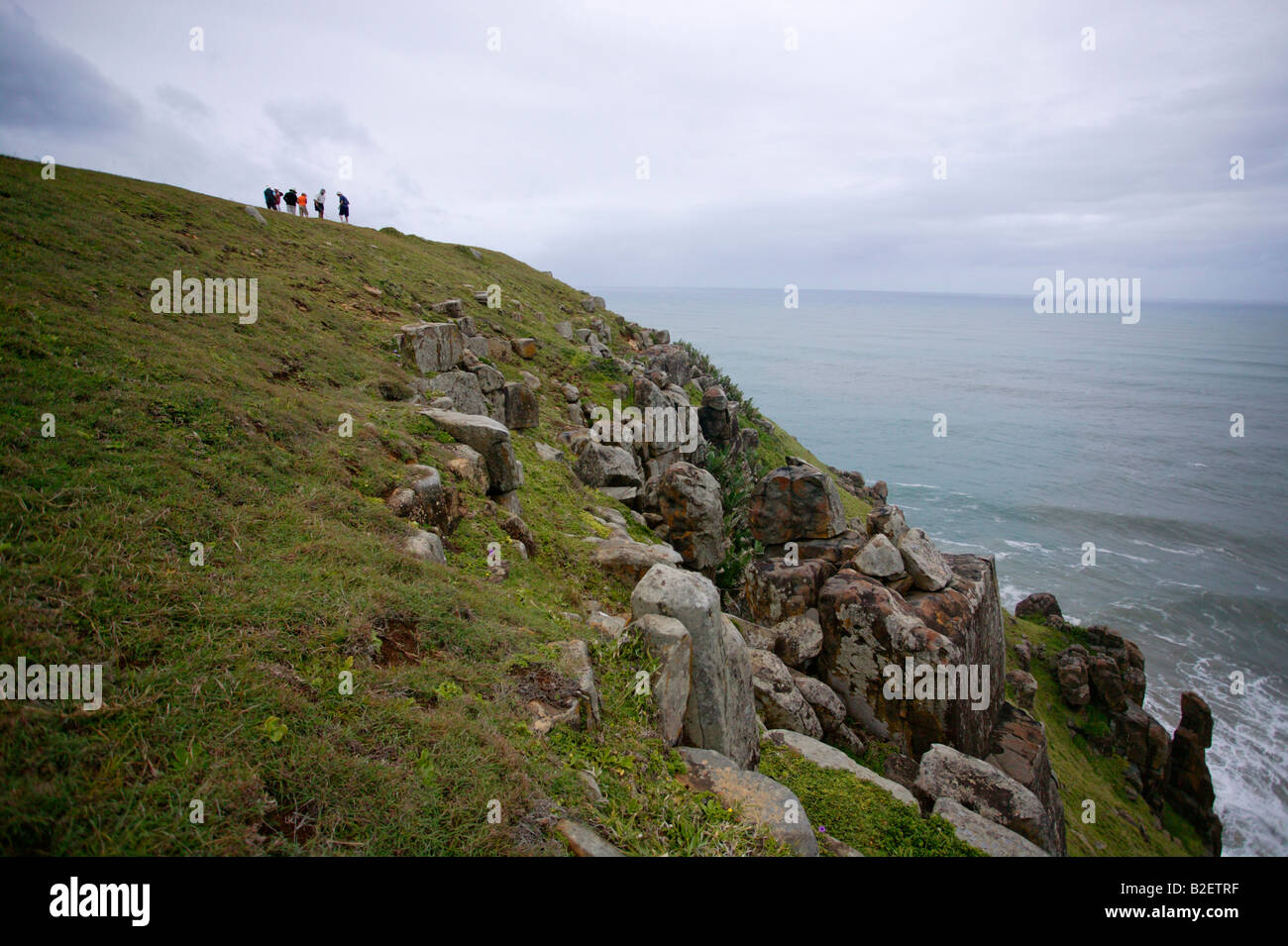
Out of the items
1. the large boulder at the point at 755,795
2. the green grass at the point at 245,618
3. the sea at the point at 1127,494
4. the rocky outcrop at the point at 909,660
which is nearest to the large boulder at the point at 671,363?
the sea at the point at 1127,494

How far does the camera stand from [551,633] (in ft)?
28.4

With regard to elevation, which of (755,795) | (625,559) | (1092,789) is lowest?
(1092,789)

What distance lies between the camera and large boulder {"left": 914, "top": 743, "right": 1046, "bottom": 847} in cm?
1012

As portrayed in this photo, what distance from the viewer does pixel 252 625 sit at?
20.6ft

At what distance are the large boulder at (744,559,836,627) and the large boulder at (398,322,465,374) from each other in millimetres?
12910

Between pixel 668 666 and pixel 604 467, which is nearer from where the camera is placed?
pixel 668 666

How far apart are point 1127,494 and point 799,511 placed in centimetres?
9267

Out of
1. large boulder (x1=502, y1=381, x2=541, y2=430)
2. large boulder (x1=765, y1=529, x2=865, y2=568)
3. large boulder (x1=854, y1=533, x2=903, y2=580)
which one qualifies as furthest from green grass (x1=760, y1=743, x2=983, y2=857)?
large boulder (x1=502, y1=381, x2=541, y2=430)

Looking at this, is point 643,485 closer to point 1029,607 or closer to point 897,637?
point 897,637

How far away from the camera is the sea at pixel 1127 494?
40000 mm

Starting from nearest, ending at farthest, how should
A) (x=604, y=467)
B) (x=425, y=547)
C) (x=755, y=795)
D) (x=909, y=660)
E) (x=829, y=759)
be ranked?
(x=755, y=795)
(x=425, y=547)
(x=829, y=759)
(x=909, y=660)
(x=604, y=467)

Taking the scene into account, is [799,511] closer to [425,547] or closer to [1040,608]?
[425,547]

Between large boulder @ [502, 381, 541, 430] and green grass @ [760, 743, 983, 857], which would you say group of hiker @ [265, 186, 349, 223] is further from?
green grass @ [760, 743, 983, 857]

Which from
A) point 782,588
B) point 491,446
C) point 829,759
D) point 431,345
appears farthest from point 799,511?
point 431,345
